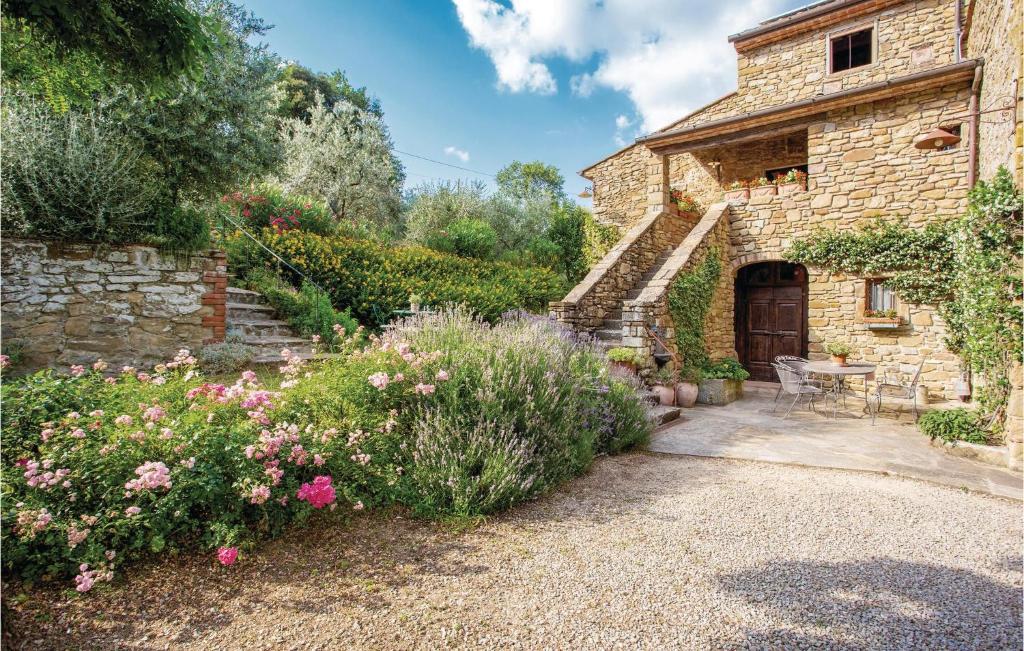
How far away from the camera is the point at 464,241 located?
38.9 ft

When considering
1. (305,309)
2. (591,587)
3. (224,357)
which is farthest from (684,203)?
(591,587)

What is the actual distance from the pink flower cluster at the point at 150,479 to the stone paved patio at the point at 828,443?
4.25 metres

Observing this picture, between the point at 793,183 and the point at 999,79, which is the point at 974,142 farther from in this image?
the point at 793,183

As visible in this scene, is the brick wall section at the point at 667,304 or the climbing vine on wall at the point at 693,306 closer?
the brick wall section at the point at 667,304

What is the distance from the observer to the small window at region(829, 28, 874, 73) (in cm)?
1055

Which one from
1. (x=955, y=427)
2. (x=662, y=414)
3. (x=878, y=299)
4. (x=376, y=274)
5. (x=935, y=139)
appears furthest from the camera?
(x=376, y=274)

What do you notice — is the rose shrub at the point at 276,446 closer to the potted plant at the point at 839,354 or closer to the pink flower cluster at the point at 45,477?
the pink flower cluster at the point at 45,477

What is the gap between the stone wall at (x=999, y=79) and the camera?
4840 mm

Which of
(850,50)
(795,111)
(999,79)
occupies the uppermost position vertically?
(850,50)

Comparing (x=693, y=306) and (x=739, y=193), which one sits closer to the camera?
(x=693, y=306)

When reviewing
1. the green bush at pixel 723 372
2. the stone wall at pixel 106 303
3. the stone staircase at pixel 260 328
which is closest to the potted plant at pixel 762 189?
the green bush at pixel 723 372

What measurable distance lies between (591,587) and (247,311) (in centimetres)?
635

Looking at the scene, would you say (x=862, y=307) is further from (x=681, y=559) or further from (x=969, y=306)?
(x=681, y=559)

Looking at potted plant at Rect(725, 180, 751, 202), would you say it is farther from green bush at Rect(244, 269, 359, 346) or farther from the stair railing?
the stair railing
